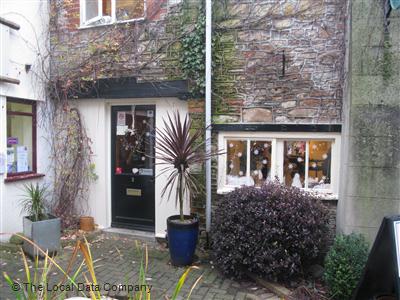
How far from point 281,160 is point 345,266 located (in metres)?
1.96

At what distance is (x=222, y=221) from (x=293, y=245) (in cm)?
91

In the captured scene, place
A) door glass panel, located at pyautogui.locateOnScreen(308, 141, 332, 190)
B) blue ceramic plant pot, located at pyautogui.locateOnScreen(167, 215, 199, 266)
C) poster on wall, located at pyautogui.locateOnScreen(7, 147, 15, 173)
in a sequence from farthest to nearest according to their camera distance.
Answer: poster on wall, located at pyautogui.locateOnScreen(7, 147, 15, 173), door glass panel, located at pyautogui.locateOnScreen(308, 141, 332, 190), blue ceramic plant pot, located at pyautogui.locateOnScreen(167, 215, 199, 266)

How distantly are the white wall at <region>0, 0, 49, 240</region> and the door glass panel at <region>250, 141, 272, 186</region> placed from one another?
3826 millimetres

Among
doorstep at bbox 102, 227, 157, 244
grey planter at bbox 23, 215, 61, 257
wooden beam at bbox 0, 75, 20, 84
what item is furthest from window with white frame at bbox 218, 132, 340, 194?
wooden beam at bbox 0, 75, 20, 84

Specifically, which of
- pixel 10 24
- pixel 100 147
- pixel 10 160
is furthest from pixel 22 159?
pixel 10 24

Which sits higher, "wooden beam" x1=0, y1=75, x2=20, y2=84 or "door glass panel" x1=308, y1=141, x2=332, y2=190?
"wooden beam" x1=0, y1=75, x2=20, y2=84

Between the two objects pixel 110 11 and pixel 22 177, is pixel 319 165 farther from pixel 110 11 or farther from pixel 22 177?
pixel 22 177

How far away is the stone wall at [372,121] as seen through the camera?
411 cm

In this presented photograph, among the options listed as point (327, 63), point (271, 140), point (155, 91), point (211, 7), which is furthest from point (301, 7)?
point (155, 91)

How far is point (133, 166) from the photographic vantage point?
6.31 metres

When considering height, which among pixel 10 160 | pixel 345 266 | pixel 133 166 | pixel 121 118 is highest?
pixel 121 118

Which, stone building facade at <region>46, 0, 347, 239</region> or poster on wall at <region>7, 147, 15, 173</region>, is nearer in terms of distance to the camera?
stone building facade at <region>46, 0, 347, 239</region>

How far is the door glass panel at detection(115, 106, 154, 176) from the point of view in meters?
6.18

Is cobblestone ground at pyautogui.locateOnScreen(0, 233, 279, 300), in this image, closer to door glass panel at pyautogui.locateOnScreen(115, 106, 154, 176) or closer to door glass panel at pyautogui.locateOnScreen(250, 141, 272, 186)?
door glass panel at pyautogui.locateOnScreen(115, 106, 154, 176)
